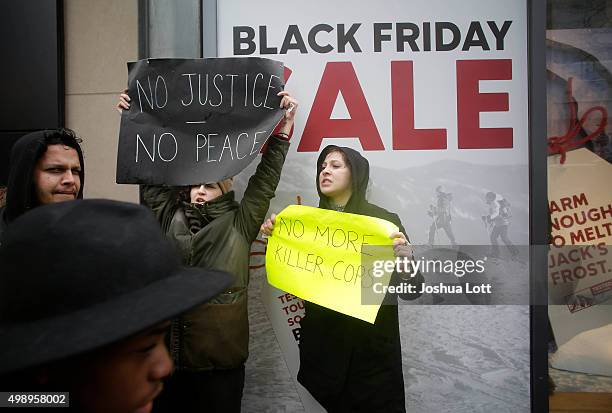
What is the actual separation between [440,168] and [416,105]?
0.41m

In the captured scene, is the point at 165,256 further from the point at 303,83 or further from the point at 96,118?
the point at 96,118

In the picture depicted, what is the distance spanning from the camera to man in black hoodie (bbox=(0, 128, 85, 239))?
7.61ft

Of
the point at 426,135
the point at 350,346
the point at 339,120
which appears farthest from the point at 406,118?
the point at 350,346

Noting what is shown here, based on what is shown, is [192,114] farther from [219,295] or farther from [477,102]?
[477,102]

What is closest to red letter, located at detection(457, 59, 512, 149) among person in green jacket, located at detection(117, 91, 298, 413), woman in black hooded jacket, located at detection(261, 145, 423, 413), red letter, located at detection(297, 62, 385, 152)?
red letter, located at detection(297, 62, 385, 152)

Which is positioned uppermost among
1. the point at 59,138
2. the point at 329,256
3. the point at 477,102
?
the point at 477,102

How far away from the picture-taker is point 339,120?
128 inches

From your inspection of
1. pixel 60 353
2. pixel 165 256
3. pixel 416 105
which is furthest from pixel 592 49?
pixel 60 353

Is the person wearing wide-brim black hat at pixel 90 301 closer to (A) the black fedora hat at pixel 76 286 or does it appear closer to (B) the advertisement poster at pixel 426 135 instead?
(A) the black fedora hat at pixel 76 286

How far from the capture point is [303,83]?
3258 mm

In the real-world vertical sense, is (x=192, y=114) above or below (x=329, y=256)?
above

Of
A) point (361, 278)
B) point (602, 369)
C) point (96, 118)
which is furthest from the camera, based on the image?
point (96, 118)

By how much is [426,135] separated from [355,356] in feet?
4.60

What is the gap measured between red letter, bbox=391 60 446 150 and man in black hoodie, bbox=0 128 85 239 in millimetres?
1824
